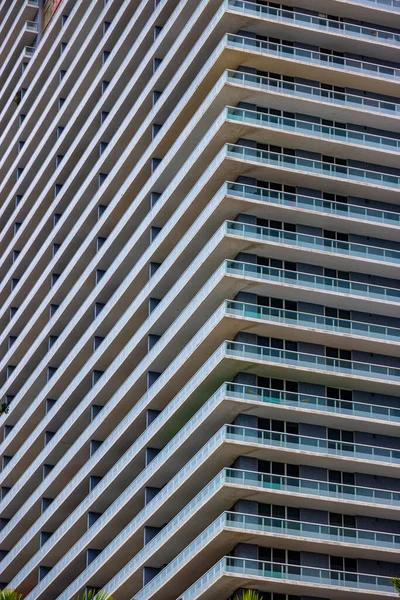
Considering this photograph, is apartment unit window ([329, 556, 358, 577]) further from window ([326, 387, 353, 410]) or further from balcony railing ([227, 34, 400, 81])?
balcony railing ([227, 34, 400, 81])

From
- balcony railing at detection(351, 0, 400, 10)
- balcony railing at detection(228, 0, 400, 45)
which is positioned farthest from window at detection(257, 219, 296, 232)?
balcony railing at detection(351, 0, 400, 10)

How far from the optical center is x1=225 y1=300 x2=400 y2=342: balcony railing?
9131 centimetres

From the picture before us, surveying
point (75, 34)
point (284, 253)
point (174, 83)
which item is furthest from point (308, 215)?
point (75, 34)

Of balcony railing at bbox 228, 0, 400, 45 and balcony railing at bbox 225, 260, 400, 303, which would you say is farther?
balcony railing at bbox 228, 0, 400, 45

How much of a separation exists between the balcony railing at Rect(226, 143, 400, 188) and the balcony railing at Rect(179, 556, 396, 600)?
24098mm

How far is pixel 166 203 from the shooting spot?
4141 inches

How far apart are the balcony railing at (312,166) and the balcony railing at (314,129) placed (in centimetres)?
159

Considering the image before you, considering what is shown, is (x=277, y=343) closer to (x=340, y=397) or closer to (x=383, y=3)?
(x=340, y=397)

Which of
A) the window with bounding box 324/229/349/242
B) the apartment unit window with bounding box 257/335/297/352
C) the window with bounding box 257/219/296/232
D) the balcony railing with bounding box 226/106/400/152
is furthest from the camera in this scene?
the window with bounding box 324/229/349/242

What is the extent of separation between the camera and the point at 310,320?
93.2 metres

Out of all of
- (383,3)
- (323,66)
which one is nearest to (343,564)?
(323,66)

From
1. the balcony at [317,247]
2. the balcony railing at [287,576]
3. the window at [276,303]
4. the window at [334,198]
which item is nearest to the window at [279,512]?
the balcony railing at [287,576]

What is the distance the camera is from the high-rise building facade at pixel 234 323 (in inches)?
3516

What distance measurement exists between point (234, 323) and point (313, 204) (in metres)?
10.3
